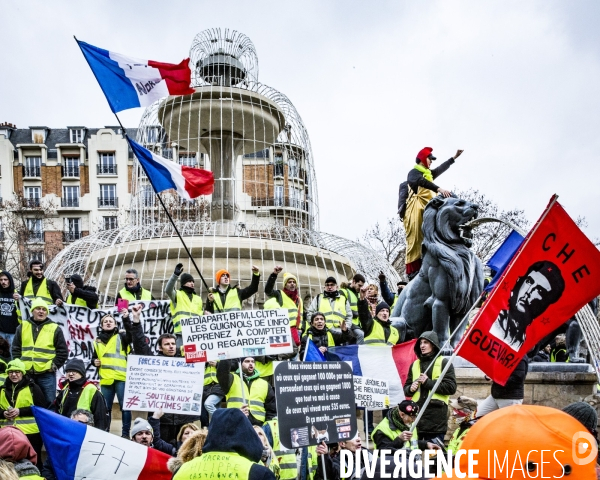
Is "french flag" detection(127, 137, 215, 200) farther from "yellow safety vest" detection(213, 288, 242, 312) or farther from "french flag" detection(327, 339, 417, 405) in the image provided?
"french flag" detection(327, 339, 417, 405)

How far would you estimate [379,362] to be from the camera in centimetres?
822

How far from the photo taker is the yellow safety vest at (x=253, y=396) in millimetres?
7883

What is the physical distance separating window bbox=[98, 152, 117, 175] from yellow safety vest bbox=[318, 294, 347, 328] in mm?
52695

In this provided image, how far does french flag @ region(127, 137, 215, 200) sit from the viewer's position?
10.8m

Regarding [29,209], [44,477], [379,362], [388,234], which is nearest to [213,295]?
[379,362]

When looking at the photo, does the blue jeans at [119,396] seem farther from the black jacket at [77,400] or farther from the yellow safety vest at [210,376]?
the yellow safety vest at [210,376]

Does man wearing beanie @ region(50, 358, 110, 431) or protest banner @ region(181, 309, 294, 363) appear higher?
protest banner @ region(181, 309, 294, 363)

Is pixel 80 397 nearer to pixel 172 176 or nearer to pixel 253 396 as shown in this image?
pixel 253 396

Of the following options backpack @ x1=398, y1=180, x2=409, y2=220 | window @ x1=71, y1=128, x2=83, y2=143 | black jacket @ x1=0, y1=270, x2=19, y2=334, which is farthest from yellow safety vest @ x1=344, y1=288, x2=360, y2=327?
window @ x1=71, y1=128, x2=83, y2=143

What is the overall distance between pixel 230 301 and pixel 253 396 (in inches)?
90.9

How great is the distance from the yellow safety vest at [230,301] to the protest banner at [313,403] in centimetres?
435

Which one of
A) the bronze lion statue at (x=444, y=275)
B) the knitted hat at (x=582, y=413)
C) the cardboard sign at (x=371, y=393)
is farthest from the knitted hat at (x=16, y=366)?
the knitted hat at (x=582, y=413)

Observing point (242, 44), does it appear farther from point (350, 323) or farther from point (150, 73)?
point (350, 323)

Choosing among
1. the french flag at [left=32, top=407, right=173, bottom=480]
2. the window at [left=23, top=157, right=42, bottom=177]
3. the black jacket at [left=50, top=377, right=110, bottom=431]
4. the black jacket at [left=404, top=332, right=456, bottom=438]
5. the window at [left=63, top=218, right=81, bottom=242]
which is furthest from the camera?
the window at [left=23, top=157, right=42, bottom=177]
